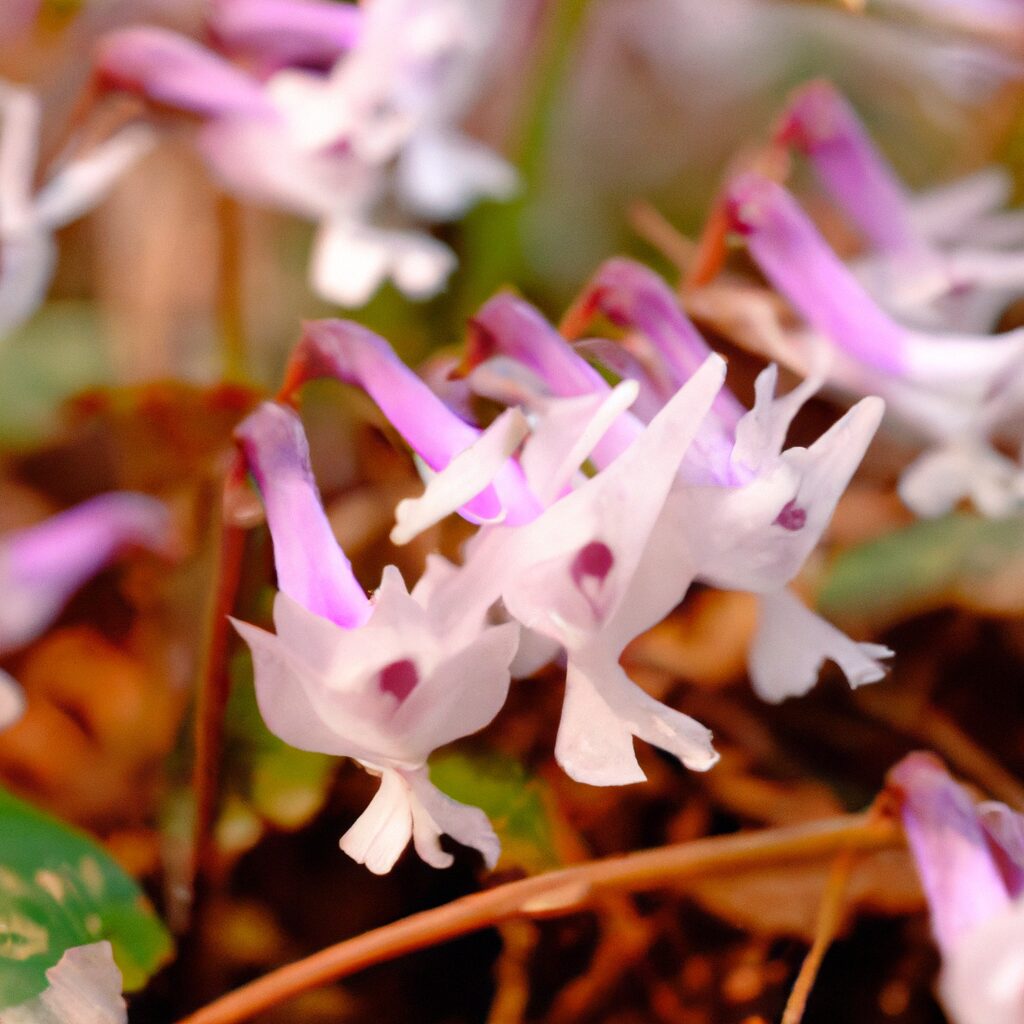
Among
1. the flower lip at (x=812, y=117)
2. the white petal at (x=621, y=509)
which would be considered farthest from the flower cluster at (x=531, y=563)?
the flower lip at (x=812, y=117)

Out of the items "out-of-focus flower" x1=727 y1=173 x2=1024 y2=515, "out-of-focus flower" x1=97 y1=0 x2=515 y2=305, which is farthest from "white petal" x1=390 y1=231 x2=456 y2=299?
"out-of-focus flower" x1=727 y1=173 x2=1024 y2=515

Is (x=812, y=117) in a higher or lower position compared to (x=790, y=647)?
higher

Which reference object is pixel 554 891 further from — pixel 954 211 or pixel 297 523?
pixel 954 211

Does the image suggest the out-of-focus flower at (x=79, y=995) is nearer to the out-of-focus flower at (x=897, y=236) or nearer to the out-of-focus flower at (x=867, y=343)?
the out-of-focus flower at (x=867, y=343)

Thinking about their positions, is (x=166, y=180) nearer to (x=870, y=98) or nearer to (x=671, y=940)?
(x=870, y=98)

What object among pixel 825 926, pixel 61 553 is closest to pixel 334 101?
pixel 61 553

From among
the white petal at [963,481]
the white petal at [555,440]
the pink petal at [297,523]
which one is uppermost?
the white petal at [555,440]

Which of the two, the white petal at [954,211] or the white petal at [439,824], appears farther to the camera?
the white petal at [954,211]
